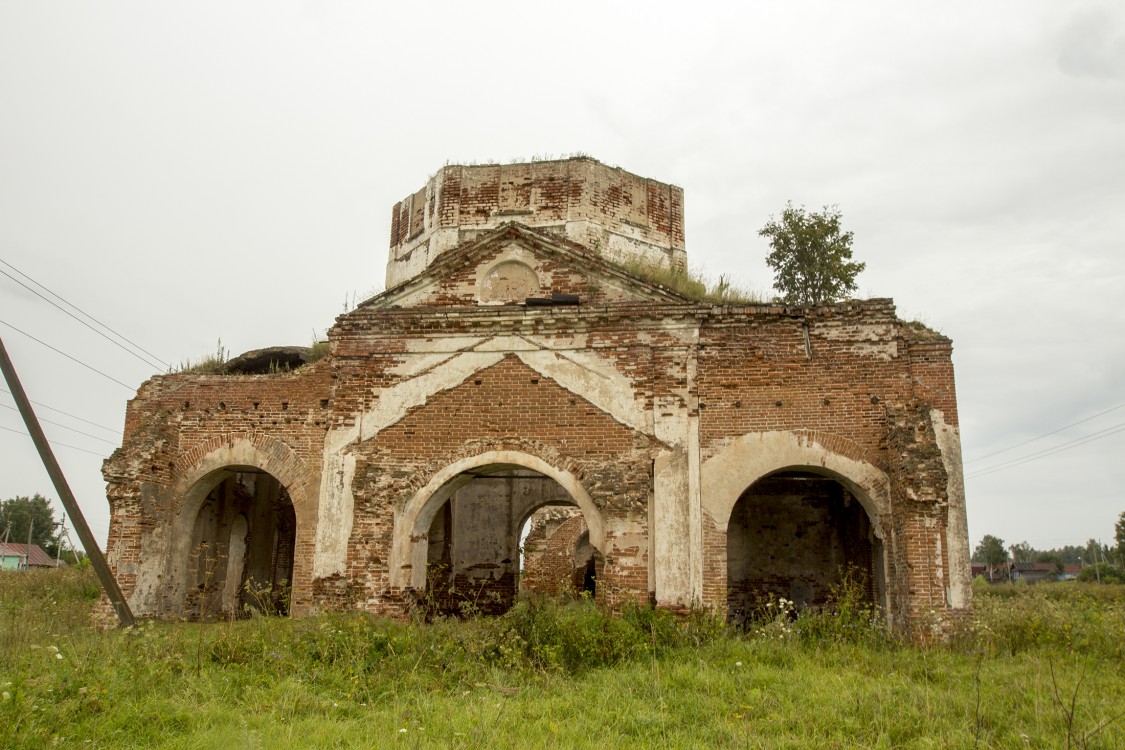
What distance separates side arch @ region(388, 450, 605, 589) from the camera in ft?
35.9

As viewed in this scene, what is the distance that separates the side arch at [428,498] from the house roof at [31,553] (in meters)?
40.5

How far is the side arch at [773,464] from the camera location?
34.3 feet

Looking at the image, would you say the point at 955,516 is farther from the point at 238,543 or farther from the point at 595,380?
the point at 238,543

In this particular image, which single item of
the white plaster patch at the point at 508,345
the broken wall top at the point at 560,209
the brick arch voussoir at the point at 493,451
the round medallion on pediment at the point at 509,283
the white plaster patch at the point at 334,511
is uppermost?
the broken wall top at the point at 560,209

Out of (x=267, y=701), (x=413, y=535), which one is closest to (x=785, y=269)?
(x=413, y=535)

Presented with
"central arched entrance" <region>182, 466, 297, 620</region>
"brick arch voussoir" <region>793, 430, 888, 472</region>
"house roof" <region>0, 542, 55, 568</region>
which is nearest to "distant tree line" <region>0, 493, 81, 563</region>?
"house roof" <region>0, 542, 55, 568</region>

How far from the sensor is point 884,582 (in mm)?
10469

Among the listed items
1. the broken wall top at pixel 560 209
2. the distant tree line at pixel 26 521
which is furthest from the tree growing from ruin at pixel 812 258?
the distant tree line at pixel 26 521

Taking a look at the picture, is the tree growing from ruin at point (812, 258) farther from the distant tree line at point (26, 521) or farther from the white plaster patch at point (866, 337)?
the distant tree line at point (26, 521)

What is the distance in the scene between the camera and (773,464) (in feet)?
34.7

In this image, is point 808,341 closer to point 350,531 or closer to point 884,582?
point 884,582

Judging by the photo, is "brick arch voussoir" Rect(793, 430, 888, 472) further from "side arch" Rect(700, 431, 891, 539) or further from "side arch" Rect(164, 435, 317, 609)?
"side arch" Rect(164, 435, 317, 609)

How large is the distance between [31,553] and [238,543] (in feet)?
140

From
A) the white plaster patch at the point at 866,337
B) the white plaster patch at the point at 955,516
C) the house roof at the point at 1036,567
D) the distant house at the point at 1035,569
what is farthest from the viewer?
the house roof at the point at 1036,567
